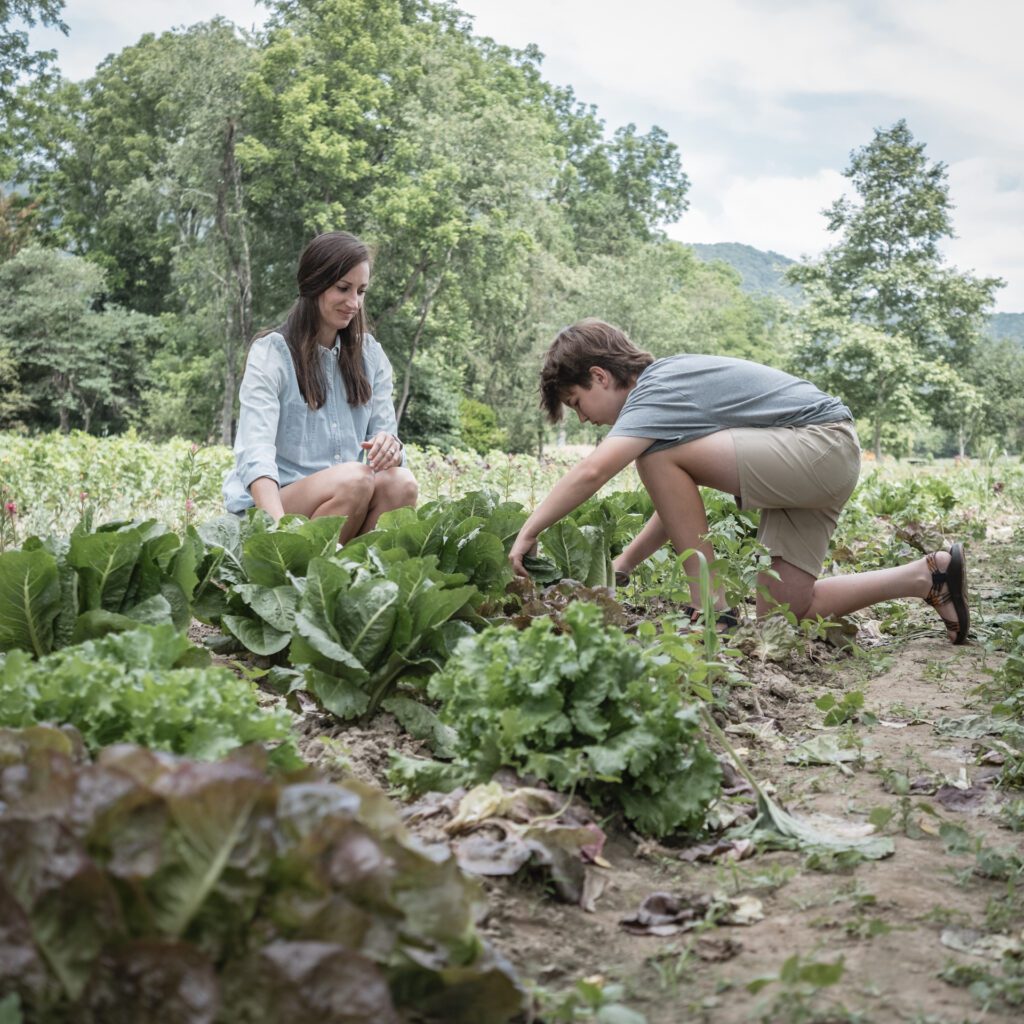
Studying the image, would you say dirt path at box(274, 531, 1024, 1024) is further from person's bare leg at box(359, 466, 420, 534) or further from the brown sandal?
person's bare leg at box(359, 466, 420, 534)

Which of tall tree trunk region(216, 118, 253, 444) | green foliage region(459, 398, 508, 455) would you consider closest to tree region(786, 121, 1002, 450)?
green foliage region(459, 398, 508, 455)

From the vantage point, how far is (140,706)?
Result: 1917 mm

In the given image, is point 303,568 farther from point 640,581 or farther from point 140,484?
point 140,484

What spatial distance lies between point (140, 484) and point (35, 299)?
29.5m

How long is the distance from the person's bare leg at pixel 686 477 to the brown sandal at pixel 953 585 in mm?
999

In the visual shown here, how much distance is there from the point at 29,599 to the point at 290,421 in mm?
1931

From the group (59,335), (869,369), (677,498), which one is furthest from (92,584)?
(869,369)

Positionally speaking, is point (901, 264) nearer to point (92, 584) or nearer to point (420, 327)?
point (420, 327)

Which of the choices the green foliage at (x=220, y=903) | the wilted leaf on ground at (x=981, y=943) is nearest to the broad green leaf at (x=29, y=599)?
the green foliage at (x=220, y=903)

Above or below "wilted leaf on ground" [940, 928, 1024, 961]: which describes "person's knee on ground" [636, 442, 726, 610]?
above

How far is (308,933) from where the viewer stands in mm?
1305

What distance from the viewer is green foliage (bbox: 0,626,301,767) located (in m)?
1.91

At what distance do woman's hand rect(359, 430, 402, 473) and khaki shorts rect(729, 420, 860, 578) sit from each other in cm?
142

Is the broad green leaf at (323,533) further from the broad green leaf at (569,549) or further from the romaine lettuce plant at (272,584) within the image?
the broad green leaf at (569,549)
